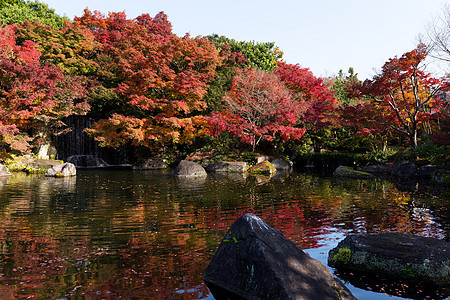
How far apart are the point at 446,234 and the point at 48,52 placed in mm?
27274

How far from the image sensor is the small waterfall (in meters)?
27.5

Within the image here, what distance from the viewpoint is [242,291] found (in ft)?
12.8

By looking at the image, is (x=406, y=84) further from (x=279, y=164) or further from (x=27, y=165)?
(x=27, y=165)

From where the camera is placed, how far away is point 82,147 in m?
28.0

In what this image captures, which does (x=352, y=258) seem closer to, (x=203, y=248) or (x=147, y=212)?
(x=203, y=248)

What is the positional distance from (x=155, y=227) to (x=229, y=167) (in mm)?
15058

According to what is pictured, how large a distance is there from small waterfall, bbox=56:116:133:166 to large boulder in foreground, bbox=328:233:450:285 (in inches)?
1007

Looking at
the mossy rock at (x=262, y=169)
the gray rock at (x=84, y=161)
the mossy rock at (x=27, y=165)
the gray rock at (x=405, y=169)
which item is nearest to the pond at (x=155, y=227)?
the gray rock at (x=405, y=169)

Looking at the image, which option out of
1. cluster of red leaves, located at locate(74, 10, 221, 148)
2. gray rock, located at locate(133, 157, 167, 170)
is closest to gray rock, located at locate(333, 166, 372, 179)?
cluster of red leaves, located at locate(74, 10, 221, 148)

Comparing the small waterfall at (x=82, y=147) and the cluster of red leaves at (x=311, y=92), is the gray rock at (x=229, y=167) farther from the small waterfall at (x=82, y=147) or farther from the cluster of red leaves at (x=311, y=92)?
the small waterfall at (x=82, y=147)

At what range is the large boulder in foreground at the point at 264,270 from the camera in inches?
141

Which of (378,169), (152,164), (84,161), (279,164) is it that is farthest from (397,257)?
(84,161)

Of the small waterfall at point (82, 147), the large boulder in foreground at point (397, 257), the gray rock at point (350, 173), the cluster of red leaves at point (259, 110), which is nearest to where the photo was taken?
the large boulder in foreground at point (397, 257)

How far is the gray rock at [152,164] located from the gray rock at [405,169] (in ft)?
53.2
